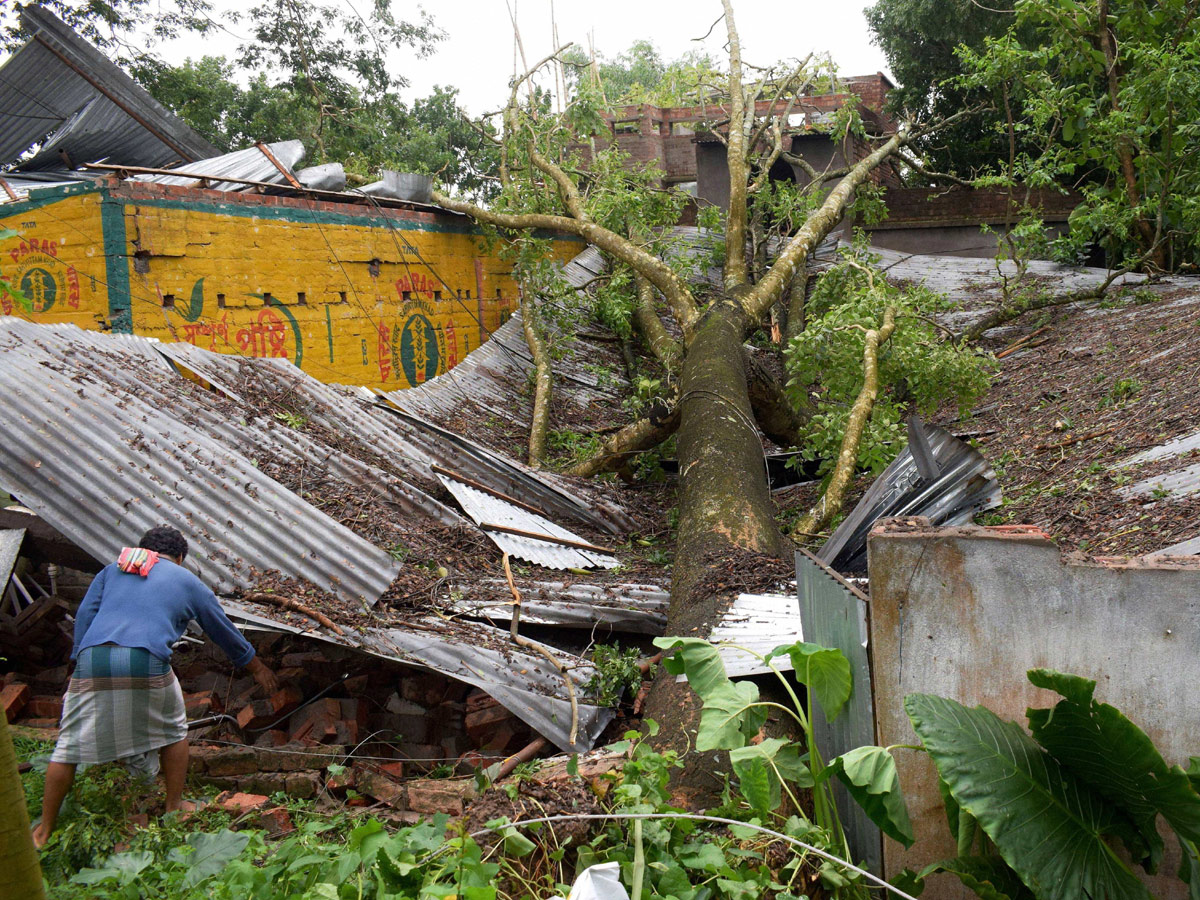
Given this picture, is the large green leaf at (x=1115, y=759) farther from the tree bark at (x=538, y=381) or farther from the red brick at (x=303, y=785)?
the tree bark at (x=538, y=381)

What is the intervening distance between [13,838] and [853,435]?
5232 mm

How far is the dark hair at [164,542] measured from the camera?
12.4ft

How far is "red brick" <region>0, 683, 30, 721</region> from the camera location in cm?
441

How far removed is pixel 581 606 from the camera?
4727 mm

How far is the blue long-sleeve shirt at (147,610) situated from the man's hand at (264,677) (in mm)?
423

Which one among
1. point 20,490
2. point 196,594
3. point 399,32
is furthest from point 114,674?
point 399,32

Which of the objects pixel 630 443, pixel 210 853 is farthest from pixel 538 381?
pixel 210 853

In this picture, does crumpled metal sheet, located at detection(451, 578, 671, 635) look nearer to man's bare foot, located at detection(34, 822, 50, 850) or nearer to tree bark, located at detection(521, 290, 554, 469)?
man's bare foot, located at detection(34, 822, 50, 850)

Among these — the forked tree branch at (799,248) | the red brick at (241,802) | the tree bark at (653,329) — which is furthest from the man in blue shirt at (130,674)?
the forked tree branch at (799,248)

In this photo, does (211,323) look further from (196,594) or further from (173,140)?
(196,594)

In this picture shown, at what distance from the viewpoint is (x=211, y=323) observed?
8.09 m

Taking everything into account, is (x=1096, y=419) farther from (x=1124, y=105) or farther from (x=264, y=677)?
(x=264, y=677)

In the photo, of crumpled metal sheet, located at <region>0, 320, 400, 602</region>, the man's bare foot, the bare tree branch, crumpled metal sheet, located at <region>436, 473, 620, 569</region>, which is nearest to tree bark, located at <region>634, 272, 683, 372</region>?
the bare tree branch

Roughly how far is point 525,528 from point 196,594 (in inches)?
97.1
